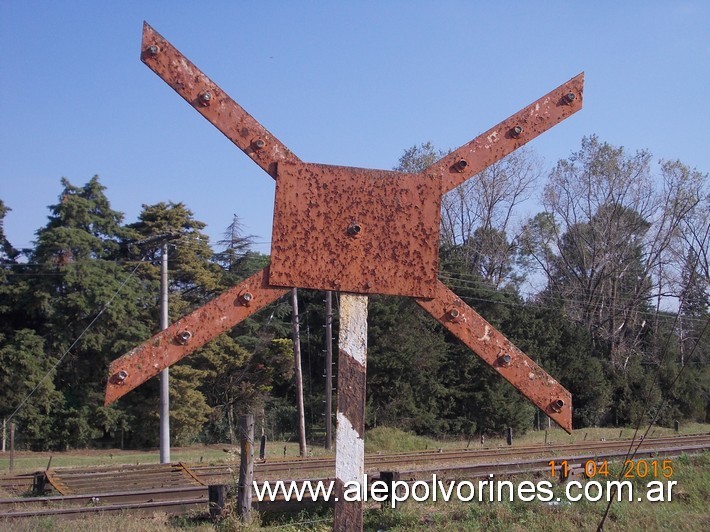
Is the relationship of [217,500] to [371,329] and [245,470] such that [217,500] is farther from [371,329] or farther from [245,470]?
[371,329]

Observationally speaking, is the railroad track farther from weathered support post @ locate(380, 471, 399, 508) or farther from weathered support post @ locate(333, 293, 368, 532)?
weathered support post @ locate(333, 293, 368, 532)

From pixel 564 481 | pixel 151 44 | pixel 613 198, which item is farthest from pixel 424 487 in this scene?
pixel 613 198

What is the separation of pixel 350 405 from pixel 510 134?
1.62 meters

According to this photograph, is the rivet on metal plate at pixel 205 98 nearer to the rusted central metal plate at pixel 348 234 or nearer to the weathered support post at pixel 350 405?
the rusted central metal plate at pixel 348 234

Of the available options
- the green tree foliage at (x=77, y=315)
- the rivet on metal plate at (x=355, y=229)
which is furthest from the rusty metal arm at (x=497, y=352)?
the green tree foliage at (x=77, y=315)

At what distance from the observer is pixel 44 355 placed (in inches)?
→ 1307

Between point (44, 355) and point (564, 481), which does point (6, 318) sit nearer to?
point (44, 355)

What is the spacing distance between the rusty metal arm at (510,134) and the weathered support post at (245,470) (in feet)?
11.2

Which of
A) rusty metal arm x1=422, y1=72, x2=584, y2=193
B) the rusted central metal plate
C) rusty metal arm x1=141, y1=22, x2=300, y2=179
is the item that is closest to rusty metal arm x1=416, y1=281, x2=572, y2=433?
the rusted central metal plate

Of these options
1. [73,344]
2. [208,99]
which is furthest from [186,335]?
[73,344]

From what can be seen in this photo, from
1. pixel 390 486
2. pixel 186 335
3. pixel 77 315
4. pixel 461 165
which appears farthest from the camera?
pixel 77 315

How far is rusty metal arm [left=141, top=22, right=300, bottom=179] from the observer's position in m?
3.77

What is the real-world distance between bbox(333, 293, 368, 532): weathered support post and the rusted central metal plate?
0.49 ft

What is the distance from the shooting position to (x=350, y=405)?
3.75 meters
